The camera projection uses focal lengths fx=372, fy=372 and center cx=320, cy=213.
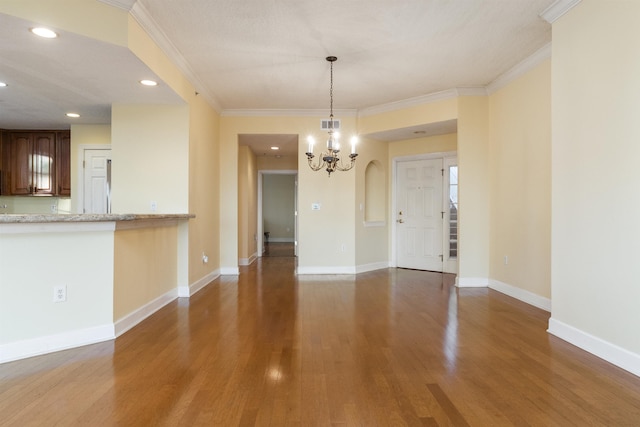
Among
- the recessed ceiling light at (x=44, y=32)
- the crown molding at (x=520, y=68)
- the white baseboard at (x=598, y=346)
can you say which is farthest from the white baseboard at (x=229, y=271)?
the crown molding at (x=520, y=68)

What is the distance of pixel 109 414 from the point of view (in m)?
1.96

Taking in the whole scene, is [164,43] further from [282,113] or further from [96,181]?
[96,181]

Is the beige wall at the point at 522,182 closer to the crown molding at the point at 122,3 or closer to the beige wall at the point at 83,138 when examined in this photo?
the crown molding at the point at 122,3

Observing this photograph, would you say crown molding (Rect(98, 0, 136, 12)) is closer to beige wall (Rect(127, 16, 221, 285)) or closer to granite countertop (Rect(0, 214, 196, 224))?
beige wall (Rect(127, 16, 221, 285))

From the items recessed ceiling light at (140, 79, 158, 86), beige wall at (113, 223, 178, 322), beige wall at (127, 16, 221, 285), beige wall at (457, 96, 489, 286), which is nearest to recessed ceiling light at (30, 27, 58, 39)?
beige wall at (127, 16, 221, 285)

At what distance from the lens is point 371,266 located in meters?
6.84

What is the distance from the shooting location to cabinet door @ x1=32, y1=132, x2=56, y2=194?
632cm

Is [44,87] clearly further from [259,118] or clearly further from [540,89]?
[540,89]

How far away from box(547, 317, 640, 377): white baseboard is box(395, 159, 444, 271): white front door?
3.49 metres

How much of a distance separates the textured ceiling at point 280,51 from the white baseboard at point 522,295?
2768mm

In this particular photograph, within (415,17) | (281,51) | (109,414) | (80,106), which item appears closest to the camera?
(109,414)

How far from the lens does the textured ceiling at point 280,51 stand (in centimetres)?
318

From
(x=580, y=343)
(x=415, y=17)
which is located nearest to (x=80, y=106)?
(x=415, y=17)

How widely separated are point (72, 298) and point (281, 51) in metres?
3.11
